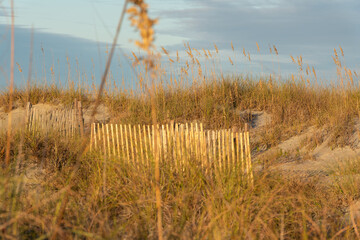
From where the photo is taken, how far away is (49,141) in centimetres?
628

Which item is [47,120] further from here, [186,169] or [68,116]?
[186,169]

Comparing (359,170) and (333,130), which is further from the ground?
(333,130)

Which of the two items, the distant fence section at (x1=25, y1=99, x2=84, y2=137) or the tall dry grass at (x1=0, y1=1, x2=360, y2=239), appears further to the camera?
the distant fence section at (x1=25, y1=99, x2=84, y2=137)

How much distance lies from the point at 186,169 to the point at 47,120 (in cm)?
517

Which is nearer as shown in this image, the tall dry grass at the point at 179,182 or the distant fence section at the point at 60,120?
the tall dry grass at the point at 179,182

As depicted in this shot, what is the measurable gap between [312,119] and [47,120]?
5.65m

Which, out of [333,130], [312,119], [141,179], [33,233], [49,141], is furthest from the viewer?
[312,119]

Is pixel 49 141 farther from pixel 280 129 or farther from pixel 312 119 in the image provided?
pixel 312 119

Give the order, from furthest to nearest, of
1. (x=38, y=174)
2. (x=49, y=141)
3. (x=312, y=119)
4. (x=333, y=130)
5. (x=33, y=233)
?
(x=312, y=119) → (x=333, y=130) → (x=49, y=141) → (x=38, y=174) → (x=33, y=233)

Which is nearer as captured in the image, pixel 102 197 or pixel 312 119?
pixel 102 197

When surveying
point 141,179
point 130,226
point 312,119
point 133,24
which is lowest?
point 130,226

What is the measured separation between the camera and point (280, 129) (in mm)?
8281

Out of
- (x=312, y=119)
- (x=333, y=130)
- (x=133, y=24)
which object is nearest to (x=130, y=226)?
(x=133, y=24)

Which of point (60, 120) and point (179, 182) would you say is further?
point (60, 120)
